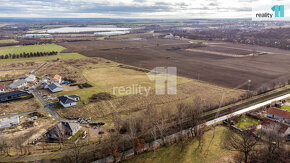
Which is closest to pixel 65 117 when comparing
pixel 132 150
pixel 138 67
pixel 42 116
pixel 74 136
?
pixel 42 116

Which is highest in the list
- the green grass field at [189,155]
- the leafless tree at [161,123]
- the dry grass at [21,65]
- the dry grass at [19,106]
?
the dry grass at [21,65]

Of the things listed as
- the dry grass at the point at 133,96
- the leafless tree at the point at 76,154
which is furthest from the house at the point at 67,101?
the leafless tree at the point at 76,154

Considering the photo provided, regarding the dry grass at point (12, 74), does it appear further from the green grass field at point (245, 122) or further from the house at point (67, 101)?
the green grass field at point (245, 122)

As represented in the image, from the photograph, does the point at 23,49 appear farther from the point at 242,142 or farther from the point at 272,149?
the point at 272,149

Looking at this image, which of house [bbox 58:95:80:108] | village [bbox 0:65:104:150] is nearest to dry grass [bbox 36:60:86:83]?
village [bbox 0:65:104:150]

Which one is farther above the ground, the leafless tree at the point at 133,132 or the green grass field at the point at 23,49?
the green grass field at the point at 23,49

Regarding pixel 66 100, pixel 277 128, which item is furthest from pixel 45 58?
pixel 277 128
